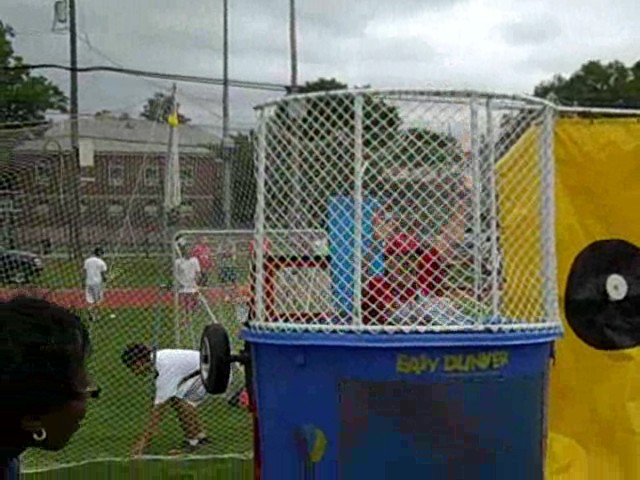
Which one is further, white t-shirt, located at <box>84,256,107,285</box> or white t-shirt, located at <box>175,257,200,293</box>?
white t-shirt, located at <box>84,256,107,285</box>

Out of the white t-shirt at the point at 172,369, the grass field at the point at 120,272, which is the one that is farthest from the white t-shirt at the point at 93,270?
the white t-shirt at the point at 172,369

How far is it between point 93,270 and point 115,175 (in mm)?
1570

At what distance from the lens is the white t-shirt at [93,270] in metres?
17.5

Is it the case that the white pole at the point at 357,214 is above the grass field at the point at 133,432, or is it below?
above

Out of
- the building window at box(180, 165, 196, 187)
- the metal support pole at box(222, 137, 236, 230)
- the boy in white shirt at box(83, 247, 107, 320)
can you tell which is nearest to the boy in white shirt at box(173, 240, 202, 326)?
the metal support pole at box(222, 137, 236, 230)

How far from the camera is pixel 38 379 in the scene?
7.58 ft

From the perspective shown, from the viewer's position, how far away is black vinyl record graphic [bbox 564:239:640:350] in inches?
249

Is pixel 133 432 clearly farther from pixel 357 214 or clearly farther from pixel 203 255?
pixel 357 214

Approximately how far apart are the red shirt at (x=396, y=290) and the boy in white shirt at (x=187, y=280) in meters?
7.45

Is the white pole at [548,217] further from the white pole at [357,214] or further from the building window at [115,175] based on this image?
the building window at [115,175]

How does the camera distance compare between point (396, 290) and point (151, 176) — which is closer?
point (396, 290)

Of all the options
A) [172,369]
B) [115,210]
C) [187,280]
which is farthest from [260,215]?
[115,210]

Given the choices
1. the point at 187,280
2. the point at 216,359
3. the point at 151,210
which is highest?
the point at 151,210

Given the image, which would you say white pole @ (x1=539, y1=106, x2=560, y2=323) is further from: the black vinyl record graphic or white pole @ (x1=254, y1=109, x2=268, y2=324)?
white pole @ (x1=254, y1=109, x2=268, y2=324)
